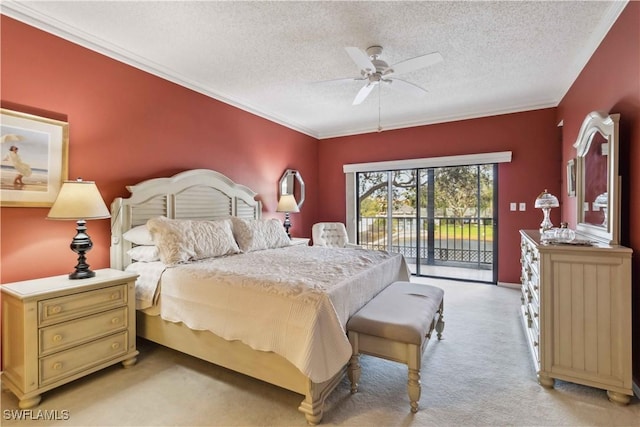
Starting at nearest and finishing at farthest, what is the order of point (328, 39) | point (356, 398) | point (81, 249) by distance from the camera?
point (356, 398) → point (81, 249) → point (328, 39)

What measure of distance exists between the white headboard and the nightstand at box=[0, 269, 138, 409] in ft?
1.74

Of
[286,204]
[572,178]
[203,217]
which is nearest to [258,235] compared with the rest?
[203,217]

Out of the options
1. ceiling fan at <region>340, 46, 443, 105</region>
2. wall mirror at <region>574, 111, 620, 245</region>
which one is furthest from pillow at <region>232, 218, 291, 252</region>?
wall mirror at <region>574, 111, 620, 245</region>

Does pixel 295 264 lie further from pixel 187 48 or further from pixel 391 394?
pixel 187 48

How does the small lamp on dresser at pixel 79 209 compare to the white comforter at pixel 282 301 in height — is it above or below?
above

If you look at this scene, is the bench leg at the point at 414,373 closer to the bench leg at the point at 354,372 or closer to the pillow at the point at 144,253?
the bench leg at the point at 354,372

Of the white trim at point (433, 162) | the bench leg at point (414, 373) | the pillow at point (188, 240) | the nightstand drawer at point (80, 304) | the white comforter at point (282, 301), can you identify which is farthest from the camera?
the white trim at point (433, 162)

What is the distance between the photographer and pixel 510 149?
14.8ft

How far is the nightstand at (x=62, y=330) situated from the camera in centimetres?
189

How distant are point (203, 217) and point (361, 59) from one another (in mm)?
2381

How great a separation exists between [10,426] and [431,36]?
12.7 feet

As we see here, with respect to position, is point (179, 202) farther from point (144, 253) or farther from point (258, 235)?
point (258, 235)

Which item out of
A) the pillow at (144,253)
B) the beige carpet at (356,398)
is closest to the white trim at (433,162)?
the beige carpet at (356,398)

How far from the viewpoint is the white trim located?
4.54 m
